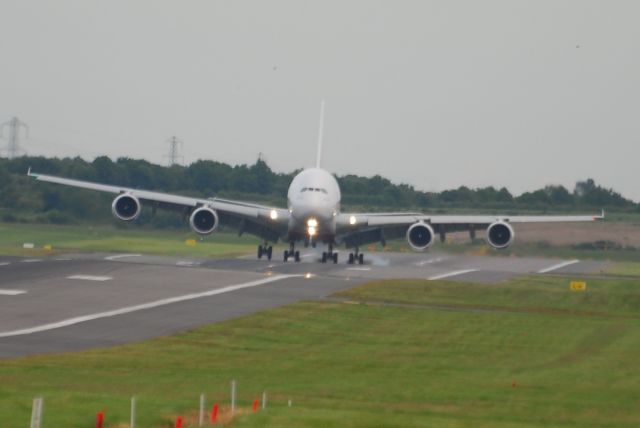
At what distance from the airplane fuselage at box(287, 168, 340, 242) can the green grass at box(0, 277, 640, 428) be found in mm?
15291

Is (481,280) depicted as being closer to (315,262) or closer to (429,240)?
(429,240)

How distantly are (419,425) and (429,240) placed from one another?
50795 millimetres

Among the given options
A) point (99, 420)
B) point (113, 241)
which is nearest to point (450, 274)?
point (113, 241)

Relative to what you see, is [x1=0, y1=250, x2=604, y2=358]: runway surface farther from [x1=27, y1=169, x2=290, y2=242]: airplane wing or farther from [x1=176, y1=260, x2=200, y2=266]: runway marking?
[x1=27, y1=169, x2=290, y2=242]: airplane wing

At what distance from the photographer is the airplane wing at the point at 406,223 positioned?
74.4 metres

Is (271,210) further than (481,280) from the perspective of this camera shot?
Yes

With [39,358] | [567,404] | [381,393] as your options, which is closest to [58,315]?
[39,358]

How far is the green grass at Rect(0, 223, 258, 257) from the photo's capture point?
276 ft

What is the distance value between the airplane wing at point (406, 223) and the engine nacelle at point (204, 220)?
21.5ft

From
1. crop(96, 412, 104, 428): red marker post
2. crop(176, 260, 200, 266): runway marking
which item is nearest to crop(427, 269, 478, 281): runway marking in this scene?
crop(176, 260, 200, 266): runway marking

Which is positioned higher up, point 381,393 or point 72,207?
point 72,207

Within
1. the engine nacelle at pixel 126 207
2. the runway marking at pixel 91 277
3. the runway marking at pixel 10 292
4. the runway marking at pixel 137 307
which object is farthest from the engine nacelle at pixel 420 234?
the runway marking at pixel 10 292

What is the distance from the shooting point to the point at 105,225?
299 ft

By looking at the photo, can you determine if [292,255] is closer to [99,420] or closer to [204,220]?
[204,220]
